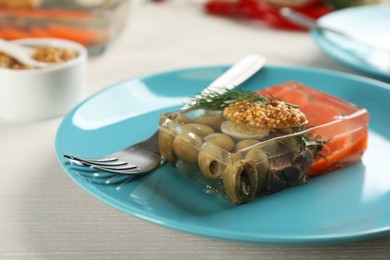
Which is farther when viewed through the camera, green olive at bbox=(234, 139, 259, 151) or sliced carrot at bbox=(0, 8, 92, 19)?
sliced carrot at bbox=(0, 8, 92, 19)

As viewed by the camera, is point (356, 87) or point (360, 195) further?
point (356, 87)

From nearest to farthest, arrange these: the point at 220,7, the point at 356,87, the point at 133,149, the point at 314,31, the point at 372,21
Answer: the point at 133,149
the point at 356,87
the point at 314,31
the point at 372,21
the point at 220,7

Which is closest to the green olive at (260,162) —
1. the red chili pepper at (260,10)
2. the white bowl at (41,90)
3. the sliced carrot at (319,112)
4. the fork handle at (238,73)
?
the sliced carrot at (319,112)

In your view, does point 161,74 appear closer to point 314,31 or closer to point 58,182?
point 58,182

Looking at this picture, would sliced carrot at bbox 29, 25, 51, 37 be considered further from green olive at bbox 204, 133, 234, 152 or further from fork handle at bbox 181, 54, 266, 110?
green olive at bbox 204, 133, 234, 152

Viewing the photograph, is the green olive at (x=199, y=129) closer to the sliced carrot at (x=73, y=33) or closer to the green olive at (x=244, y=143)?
the green olive at (x=244, y=143)

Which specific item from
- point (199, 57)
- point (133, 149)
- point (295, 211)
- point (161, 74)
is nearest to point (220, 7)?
point (199, 57)

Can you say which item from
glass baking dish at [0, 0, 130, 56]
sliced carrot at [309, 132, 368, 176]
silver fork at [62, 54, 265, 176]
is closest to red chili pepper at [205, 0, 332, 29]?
glass baking dish at [0, 0, 130, 56]
